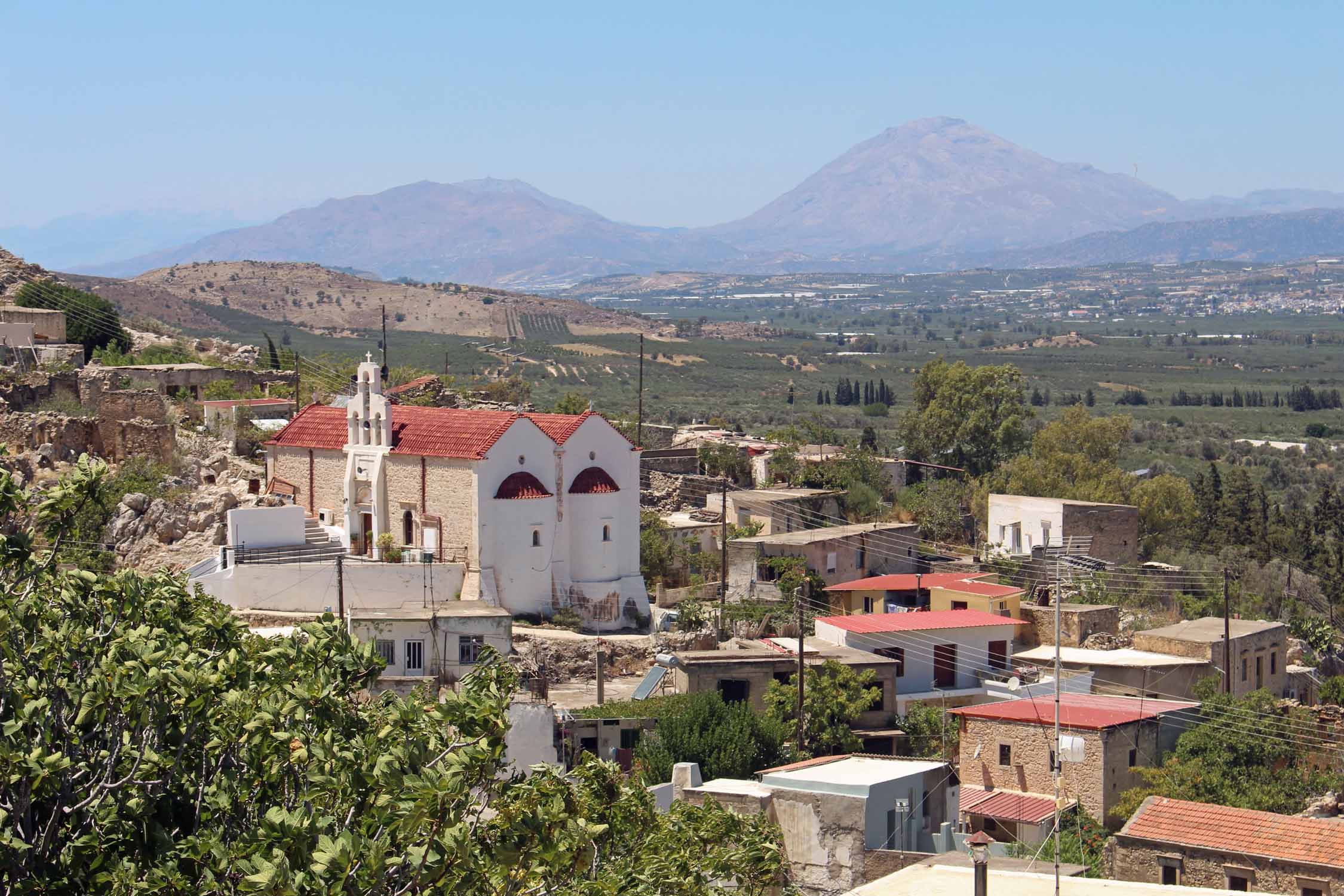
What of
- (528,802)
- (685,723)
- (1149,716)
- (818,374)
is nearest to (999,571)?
(1149,716)

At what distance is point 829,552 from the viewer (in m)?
38.6

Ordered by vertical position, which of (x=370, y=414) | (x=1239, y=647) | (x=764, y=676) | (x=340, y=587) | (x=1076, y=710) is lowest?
(x=1239, y=647)

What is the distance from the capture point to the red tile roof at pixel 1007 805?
2539 cm

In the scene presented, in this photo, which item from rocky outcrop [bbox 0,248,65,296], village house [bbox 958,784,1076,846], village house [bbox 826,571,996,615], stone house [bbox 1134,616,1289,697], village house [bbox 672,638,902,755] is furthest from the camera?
rocky outcrop [bbox 0,248,65,296]

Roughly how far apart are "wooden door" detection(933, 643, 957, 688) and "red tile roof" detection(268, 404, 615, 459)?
25.2 feet

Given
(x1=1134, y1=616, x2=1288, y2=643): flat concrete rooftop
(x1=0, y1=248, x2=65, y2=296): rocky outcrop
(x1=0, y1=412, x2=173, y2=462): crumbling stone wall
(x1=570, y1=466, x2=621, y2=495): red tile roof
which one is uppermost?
(x1=0, y1=248, x2=65, y2=296): rocky outcrop

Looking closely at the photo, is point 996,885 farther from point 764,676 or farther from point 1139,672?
point 1139,672

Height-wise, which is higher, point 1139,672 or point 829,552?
point 829,552

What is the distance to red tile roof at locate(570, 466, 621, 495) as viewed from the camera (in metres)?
33.5

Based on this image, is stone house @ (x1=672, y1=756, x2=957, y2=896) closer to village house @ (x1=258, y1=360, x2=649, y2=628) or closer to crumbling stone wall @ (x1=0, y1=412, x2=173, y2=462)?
village house @ (x1=258, y1=360, x2=649, y2=628)

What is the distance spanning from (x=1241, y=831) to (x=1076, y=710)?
21.2 feet

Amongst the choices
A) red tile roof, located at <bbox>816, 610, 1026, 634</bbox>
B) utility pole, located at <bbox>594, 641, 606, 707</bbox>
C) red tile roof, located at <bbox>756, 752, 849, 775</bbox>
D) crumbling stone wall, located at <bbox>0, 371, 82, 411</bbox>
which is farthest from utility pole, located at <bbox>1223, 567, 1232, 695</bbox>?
crumbling stone wall, located at <bbox>0, 371, 82, 411</bbox>

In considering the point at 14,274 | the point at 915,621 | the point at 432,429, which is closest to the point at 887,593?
the point at 915,621

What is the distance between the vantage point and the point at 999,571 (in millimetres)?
40875
